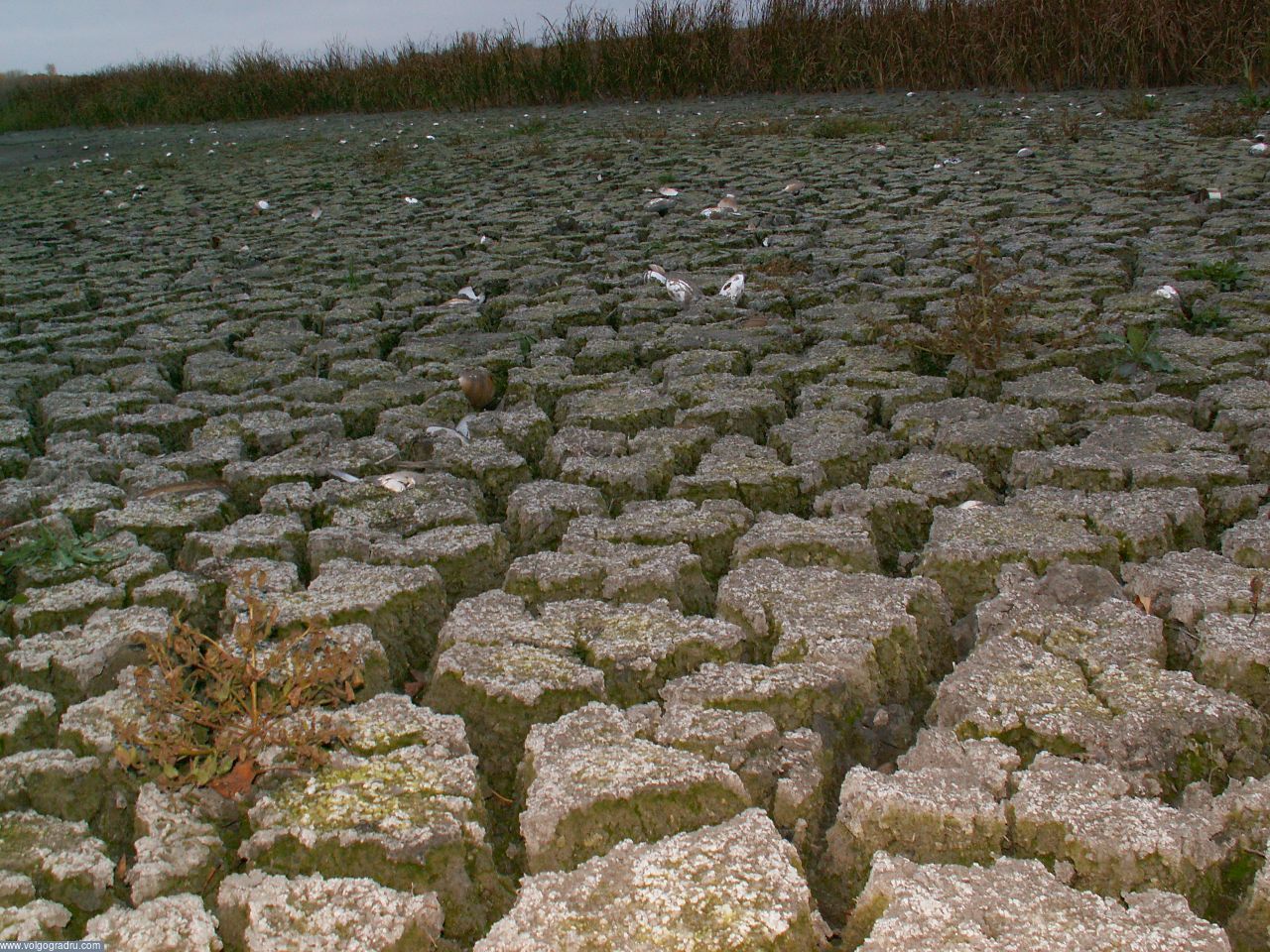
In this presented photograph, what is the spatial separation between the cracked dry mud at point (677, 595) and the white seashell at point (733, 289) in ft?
0.29

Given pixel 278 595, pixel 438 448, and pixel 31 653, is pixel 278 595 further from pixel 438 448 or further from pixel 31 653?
pixel 438 448

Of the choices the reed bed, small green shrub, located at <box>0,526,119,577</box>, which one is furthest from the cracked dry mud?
the reed bed

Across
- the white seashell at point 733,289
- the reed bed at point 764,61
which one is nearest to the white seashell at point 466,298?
the white seashell at point 733,289

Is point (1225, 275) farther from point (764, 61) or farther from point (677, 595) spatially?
point (764, 61)

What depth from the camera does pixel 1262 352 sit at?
3020mm

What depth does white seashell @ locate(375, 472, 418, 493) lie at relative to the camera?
2539 mm

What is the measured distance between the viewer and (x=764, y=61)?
12672 millimetres

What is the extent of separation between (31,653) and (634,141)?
833 centimetres

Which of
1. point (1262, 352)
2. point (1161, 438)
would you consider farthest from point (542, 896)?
point (1262, 352)

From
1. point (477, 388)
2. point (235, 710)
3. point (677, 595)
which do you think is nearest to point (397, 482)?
point (477, 388)

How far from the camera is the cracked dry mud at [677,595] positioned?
4.26 ft

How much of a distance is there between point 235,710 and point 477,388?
71.9 inches

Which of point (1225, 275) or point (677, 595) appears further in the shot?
point (1225, 275)

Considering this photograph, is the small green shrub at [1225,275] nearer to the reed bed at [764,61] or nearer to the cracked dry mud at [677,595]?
the cracked dry mud at [677,595]
